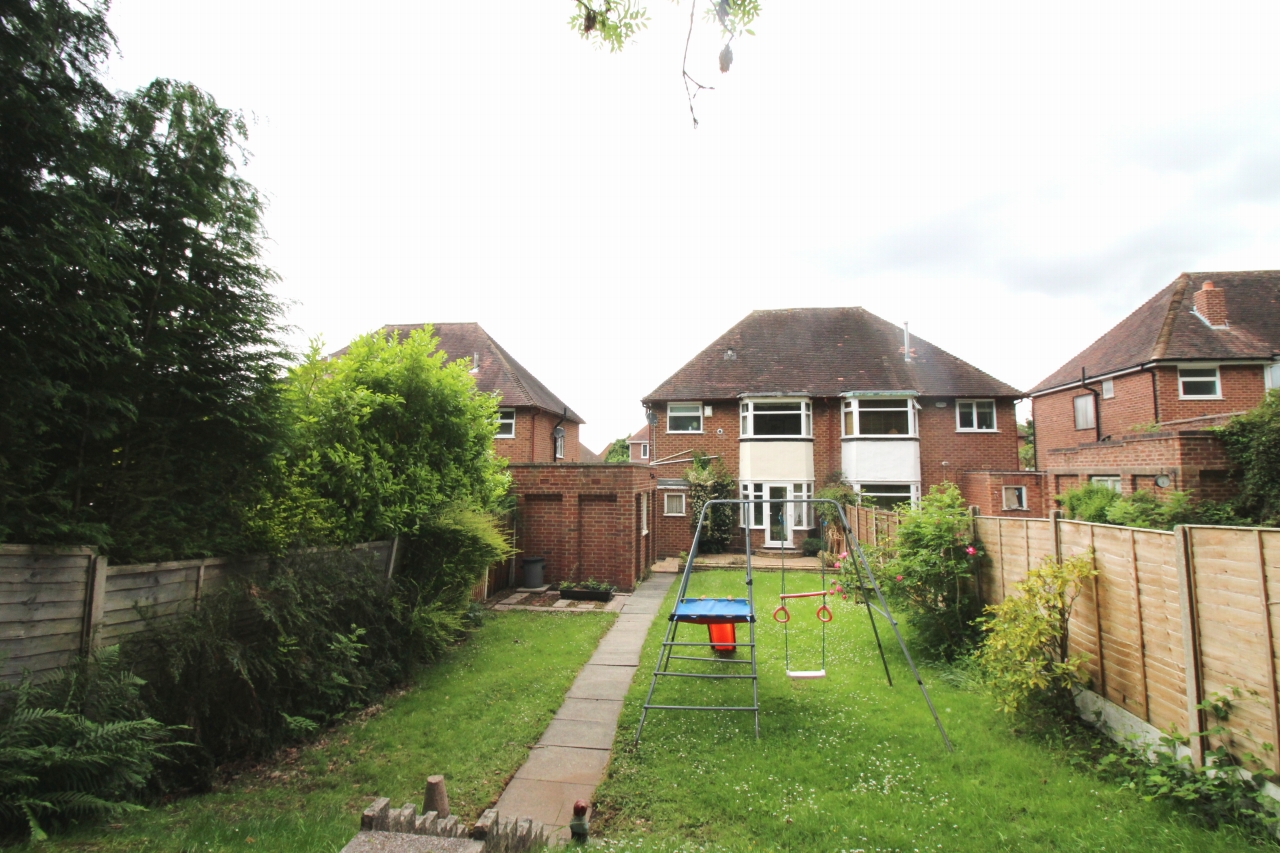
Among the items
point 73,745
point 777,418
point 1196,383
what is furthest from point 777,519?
point 73,745

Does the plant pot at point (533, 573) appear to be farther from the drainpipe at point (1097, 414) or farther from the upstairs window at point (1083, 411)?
the upstairs window at point (1083, 411)

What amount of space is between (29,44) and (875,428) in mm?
20396

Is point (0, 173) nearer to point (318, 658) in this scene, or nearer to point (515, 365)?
point (318, 658)

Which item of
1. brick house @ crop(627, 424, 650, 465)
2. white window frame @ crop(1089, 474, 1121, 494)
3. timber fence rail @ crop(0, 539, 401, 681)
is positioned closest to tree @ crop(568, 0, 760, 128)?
timber fence rail @ crop(0, 539, 401, 681)

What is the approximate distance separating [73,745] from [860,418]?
20.1 metres

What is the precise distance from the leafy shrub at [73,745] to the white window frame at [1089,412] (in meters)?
26.0

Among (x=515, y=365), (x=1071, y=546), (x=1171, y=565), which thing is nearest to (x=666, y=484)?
(x=515, y=365)

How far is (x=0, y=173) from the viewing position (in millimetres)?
3467

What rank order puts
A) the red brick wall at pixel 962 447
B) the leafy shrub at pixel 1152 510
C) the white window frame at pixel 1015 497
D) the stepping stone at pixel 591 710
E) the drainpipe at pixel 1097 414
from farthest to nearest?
the drainpipe at pixel 1097 414, the red brick wall at pixel 962 447, the white window frame at pixel 1015 497, the leafy shrub at pixel 1152 510, the stepping stone at pixel 591 710

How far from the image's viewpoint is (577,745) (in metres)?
5.59

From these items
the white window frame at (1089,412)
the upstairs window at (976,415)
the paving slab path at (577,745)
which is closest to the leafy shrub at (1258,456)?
the upstairs window at (976,415)

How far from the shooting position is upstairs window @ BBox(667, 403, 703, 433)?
2150 cm

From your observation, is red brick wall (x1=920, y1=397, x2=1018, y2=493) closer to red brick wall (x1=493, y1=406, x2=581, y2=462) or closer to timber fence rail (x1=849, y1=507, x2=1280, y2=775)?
red brick wall (x1=493, y1=406, x2=581, y2=462)

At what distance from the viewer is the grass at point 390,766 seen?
11.4ft
